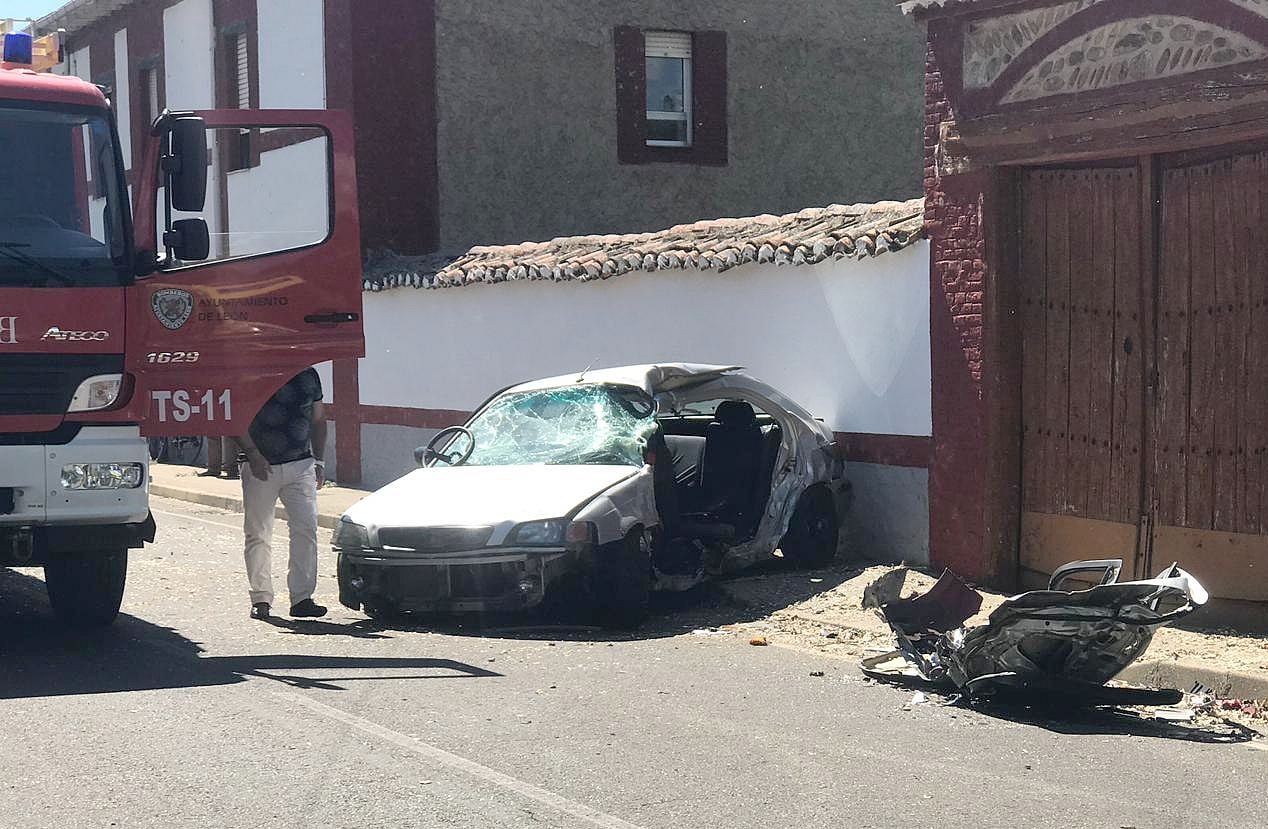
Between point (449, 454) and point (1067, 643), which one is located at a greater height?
point (449, 454)

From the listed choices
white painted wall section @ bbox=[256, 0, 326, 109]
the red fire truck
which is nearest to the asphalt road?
the red fire truck

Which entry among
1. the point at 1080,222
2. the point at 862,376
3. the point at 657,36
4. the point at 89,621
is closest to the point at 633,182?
the point at 657,36

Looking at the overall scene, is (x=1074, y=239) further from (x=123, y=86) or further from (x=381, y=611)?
(x=123, y=86)

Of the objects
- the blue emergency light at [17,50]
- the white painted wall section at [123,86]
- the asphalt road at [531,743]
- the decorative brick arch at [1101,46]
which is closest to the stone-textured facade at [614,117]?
the white painted wall section at [123,86]

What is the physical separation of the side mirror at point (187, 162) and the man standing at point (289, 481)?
5.68 ft

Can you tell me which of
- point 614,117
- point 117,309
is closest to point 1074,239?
point 117,309

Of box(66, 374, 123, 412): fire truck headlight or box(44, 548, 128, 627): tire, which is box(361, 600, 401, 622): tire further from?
box(66, 374, 123, 412): fire truck headlight

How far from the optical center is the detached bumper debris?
6848mm

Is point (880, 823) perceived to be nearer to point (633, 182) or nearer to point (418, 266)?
point (418, 266)

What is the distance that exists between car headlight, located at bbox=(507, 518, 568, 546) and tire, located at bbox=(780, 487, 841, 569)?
230 cm

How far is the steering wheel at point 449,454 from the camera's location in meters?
10.5

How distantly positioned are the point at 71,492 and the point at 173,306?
3.58ft

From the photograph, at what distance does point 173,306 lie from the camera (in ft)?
27.2

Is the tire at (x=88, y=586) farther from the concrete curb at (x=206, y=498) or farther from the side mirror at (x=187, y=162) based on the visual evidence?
the concrete curb at (x=206, y=498)
